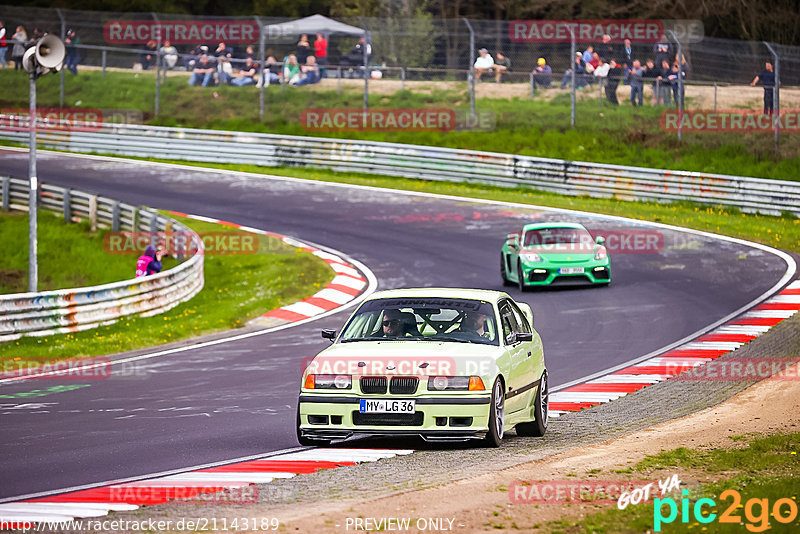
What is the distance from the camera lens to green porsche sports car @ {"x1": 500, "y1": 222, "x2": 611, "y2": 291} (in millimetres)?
22016

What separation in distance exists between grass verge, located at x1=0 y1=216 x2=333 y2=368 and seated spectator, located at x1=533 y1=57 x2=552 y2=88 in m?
10.4

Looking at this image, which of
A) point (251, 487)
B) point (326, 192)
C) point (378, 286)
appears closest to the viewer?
point (251, 487)

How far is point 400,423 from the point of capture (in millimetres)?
10195

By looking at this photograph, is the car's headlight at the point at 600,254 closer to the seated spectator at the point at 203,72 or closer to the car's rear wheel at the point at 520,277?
the car's rear wheel at the point at 520,277

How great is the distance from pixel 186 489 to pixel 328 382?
6.28ft

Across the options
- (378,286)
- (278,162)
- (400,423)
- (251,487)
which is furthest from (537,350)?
(278,162)

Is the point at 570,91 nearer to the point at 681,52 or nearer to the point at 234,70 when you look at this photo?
the point at 681,52

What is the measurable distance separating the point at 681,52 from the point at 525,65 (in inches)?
176

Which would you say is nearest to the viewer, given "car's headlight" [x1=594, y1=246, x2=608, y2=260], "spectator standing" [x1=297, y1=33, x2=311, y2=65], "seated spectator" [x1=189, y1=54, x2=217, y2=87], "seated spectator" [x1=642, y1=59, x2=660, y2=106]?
"car's headlight" [x1=594, y1=246, x2=608, y2=260]

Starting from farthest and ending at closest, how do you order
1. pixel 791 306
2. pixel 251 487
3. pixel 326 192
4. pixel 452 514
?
pixel 326 192 → pixel 791 306 → pixel 251 487 → pixel 452 514

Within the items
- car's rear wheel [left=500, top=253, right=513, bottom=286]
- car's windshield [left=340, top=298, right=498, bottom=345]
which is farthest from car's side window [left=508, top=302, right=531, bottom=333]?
car's rear wheel [left=500, top=253, right=513, bottom=286]

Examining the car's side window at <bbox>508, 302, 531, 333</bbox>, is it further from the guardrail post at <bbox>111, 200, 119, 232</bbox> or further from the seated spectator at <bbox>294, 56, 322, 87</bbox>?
the seated spectator at <bbox>294, 56, 322, 87</bbox>

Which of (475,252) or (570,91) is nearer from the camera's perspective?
(475,252)

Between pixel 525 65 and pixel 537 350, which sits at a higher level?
pixel 525 65
